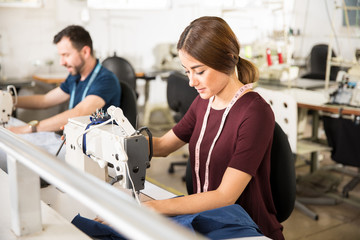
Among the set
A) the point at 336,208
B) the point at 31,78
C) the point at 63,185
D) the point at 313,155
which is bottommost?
the point at 336,208

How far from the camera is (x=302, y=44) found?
641cm

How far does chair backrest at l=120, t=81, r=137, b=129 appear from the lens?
2.29m

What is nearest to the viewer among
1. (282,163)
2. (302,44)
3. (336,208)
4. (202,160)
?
(282,163)

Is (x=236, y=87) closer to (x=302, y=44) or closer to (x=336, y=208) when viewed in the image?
(x=336, y=208)

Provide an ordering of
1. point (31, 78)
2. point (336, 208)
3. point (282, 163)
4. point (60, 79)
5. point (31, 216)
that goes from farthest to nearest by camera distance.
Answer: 1. point (31, 78)
2. point (60, 79)
3. point (336, 208)
4. point (282, 163)
5. point (31, 216)

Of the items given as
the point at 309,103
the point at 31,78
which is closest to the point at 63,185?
the point at 309,103

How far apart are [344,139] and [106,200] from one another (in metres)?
2.46

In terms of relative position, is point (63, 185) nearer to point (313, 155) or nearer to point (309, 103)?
point (309, 103)

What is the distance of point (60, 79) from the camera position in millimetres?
3893

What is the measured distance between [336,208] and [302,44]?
4042 millimetres

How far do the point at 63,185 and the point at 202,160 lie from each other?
88 centimetres

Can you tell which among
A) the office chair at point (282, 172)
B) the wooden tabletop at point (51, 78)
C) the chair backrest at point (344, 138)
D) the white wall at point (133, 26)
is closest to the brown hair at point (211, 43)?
the office chair at point (282, 172)

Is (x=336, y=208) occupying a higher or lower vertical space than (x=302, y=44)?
lower

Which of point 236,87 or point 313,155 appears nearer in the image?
point 236,87
